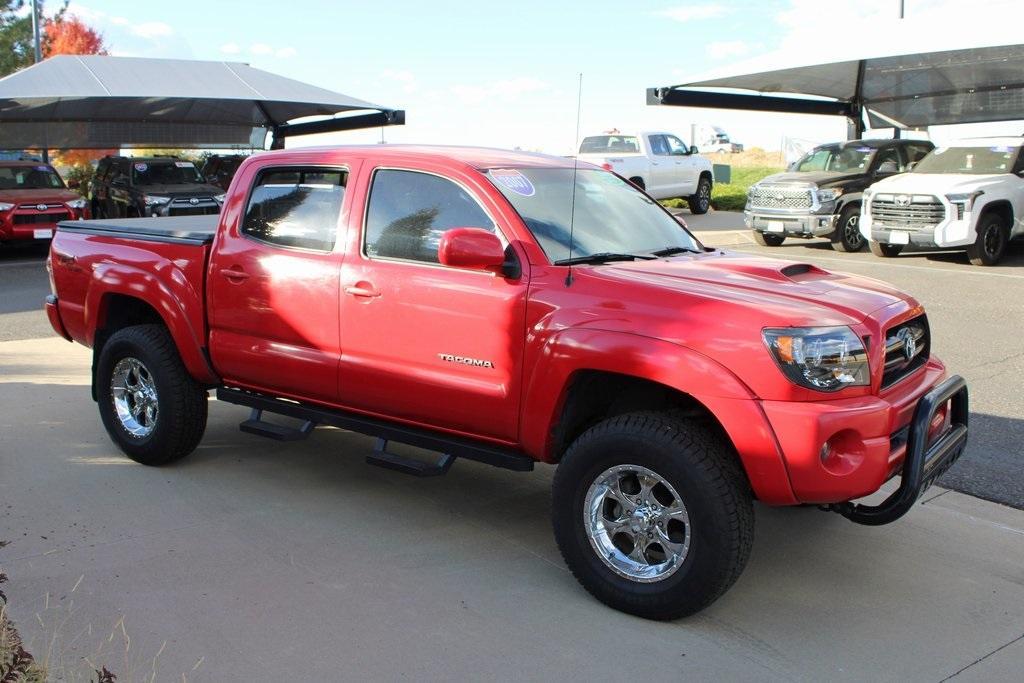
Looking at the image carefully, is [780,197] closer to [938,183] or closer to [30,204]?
[938,183]

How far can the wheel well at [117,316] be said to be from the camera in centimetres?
629

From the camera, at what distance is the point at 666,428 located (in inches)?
157

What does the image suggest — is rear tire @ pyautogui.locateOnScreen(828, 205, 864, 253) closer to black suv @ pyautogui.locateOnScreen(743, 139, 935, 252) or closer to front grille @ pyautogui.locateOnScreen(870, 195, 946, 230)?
black suv @ pyautogui.locateOnScreen(743, 139, 935, 252)

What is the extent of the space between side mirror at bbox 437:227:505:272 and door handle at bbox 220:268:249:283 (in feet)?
5.07

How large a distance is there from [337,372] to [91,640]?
5.66 ft

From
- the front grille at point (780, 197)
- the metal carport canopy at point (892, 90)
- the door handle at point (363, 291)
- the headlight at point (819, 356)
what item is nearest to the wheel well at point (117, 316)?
the door handle at point (363, 291)

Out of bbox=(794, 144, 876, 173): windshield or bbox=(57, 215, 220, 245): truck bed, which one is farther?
bbox=(794, 144, 876, 173): windshield

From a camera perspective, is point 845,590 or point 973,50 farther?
point 973,50

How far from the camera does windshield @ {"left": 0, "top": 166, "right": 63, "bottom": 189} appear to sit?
61.2 feet

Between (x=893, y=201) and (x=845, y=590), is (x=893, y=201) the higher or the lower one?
the higher one

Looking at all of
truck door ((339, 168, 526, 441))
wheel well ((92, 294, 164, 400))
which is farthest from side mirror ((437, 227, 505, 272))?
wheel well ((92, 294, 164, 400))

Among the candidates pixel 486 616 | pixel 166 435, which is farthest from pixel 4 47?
pixel 486 616

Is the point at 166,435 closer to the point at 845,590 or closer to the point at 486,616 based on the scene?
the point at 486,616

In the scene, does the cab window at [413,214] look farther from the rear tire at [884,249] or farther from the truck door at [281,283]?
the rear tire at [884,249]
